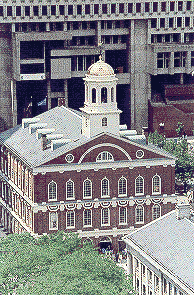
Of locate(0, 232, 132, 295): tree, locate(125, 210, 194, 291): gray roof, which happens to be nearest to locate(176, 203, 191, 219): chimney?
locate(125, 210, 194, 291): gray roof

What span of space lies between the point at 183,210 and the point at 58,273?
21501mm

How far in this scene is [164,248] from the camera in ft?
636

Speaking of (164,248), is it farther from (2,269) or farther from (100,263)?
(2,269)

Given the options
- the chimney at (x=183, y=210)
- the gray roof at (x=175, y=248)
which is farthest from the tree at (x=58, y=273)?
the chimney at (x=183, y=210)

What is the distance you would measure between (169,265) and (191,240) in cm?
455

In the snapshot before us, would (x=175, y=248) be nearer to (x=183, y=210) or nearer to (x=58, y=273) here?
(x=183, y=210)

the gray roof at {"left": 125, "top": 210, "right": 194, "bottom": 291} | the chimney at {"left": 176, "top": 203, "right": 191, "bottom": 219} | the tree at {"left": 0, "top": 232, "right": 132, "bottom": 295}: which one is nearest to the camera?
the tree at {"left": 0, "top": 232, "right": 132, "bottom": 295}

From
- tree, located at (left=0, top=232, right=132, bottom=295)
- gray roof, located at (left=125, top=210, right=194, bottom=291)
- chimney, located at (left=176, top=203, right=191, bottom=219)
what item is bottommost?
tree, located at (left=0, top=232, right=132, bottom=295)

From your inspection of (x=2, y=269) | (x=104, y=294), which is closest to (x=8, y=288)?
(x=2, y=269)

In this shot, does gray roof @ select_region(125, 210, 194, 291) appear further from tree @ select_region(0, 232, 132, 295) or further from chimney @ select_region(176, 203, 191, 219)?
tree @ select_region(0, 232, 132, 295)

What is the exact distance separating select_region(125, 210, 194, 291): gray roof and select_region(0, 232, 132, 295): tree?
235 inches

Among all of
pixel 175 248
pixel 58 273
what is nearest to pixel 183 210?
pixel 175 248

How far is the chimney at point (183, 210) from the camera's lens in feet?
A: 644

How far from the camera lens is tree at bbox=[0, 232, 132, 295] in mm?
181125
